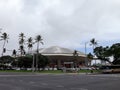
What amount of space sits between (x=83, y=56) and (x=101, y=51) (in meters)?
57.8

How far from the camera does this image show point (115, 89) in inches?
984

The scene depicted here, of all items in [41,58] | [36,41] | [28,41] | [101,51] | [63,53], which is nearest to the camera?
[41,58]

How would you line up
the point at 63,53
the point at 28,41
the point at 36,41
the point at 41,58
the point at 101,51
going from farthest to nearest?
the point at 63,53, the point at 28,41, the point at 36,41, the point at 101,51, the point at 41,58

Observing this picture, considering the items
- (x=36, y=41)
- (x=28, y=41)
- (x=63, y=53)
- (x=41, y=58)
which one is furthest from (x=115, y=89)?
(x=63, y=53)

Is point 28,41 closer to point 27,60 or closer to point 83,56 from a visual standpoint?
point 27,60

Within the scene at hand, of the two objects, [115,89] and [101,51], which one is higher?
[101,51]

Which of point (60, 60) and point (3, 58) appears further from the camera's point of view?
Result: point (60, 60)

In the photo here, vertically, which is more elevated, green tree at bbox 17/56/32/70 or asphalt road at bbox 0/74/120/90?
green tree at bbox 17/56/32/70

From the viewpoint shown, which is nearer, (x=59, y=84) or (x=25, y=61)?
(x=59, y=84)

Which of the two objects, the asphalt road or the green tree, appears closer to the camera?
the asphalt road

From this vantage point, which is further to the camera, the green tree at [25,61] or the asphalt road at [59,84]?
the green tree at [25,61]

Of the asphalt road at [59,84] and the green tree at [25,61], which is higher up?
the green tree at [25,61]

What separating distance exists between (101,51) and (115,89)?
11492cm

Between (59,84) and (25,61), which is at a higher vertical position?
(25,61)
